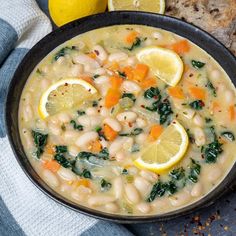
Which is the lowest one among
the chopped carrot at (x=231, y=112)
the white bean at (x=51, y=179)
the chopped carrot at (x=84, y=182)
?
the white bean at (x=51, y=179)

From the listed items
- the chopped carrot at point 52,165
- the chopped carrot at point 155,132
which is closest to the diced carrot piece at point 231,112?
the chopped carrot at point 155,132

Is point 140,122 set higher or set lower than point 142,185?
higher

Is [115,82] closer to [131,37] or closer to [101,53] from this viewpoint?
[101,53]

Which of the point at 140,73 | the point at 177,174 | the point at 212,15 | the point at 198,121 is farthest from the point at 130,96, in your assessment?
the point at 212,15

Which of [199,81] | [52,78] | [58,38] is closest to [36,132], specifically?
[52,78]

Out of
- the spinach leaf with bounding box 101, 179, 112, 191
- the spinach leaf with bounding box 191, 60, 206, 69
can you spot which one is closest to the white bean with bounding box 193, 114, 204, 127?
the spinach leaf with bounding box 191, 60, 206, 69

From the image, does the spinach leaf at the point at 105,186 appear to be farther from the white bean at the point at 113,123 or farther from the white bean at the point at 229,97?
the white bean at the point at 229,97

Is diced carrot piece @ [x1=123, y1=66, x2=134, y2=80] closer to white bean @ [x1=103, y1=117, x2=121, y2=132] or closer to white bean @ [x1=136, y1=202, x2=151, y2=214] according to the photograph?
white bean @ [x1=103, y1=117, x2=121, y2=132]
